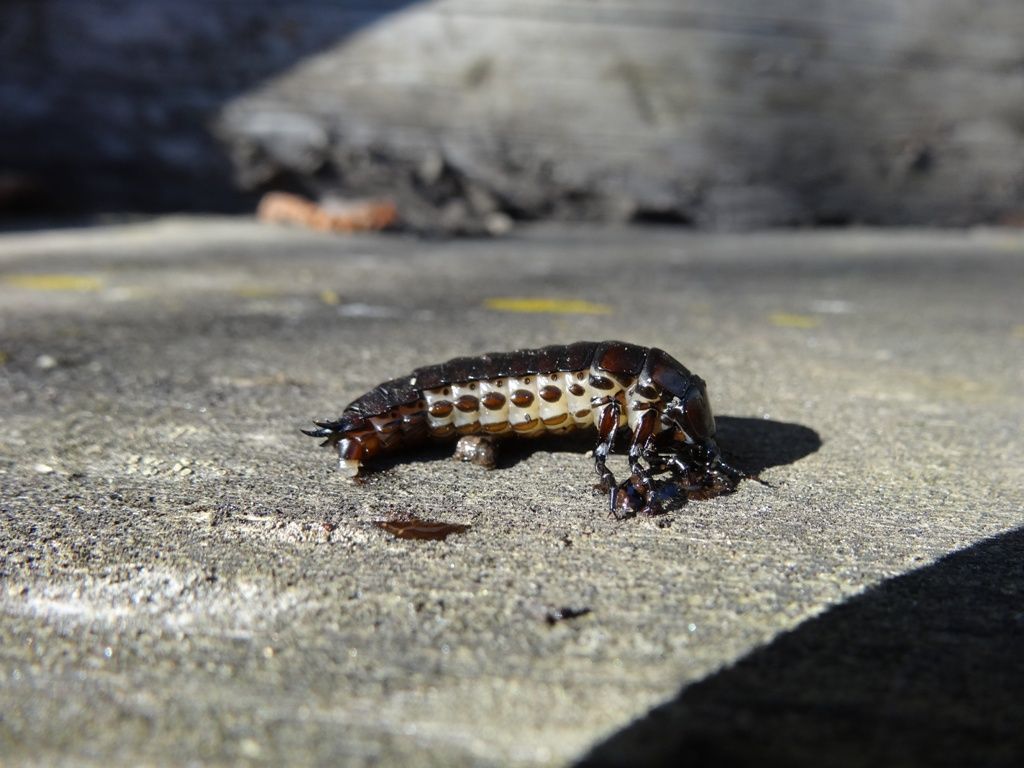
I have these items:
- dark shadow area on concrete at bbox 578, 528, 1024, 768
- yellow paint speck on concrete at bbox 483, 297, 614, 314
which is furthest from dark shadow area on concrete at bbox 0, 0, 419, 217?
dark shadow area on concrete at bbox 578, 528, 1024, 768

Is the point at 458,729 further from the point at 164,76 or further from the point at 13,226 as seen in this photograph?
the point at 164,76

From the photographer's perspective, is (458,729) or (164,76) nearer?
(458,729)

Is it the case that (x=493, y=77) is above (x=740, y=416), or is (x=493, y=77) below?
above

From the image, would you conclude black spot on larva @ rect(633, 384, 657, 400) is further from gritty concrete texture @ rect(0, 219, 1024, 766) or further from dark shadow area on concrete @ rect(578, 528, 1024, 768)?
dark shadow area on concrete @ rect(578, 528, 1024, 768)

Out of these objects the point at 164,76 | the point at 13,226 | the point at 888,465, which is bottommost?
the point at 13,226

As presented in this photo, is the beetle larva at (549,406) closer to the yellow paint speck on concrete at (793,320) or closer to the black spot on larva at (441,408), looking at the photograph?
the black spot on larva at (441,408)

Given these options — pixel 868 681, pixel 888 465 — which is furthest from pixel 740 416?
pixel 868 681
